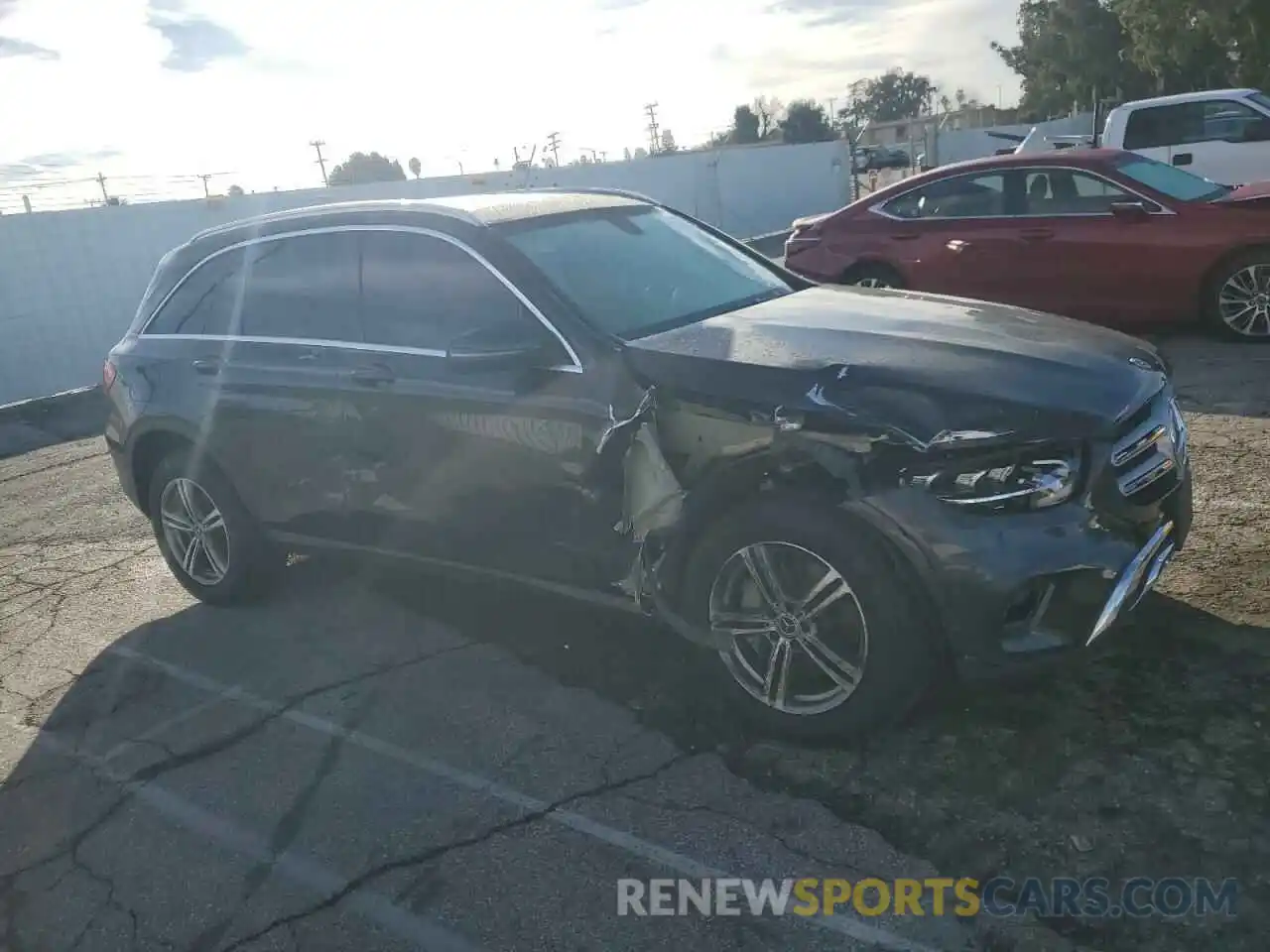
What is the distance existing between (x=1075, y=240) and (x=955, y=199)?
1046 mm

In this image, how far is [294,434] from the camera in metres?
4.70

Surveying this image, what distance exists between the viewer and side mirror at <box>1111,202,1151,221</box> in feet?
26.4

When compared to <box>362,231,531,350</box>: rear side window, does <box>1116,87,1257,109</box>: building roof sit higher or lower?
higher

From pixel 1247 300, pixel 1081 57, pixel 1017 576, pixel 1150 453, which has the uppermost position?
pixel 1081 57

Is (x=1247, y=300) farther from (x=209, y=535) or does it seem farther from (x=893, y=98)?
(x=893, y=98)

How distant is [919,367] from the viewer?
3.36m

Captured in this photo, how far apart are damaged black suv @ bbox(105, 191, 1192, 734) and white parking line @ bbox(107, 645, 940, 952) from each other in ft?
2.14

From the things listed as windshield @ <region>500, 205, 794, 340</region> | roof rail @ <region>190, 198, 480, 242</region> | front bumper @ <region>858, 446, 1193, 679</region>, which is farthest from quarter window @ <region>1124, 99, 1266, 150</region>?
front bumper @ <region>858, 446, 1193, 679</region>

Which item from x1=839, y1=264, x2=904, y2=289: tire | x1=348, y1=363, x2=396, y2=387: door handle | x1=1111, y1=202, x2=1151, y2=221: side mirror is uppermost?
x1=348, y1=363, x2=396, y2=387: door handle

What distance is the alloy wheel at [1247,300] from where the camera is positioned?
7.81 m

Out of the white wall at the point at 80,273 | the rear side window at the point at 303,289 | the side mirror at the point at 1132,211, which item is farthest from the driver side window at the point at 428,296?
the white wall at the point at 80,273

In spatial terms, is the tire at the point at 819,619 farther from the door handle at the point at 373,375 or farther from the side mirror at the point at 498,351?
the door handle at the point at 373,375

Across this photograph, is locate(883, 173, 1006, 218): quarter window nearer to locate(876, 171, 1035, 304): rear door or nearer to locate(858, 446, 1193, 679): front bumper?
locate(876, 171, 1035, 304): rear door

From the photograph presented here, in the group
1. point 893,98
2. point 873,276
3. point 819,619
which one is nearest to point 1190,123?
point 873,276
